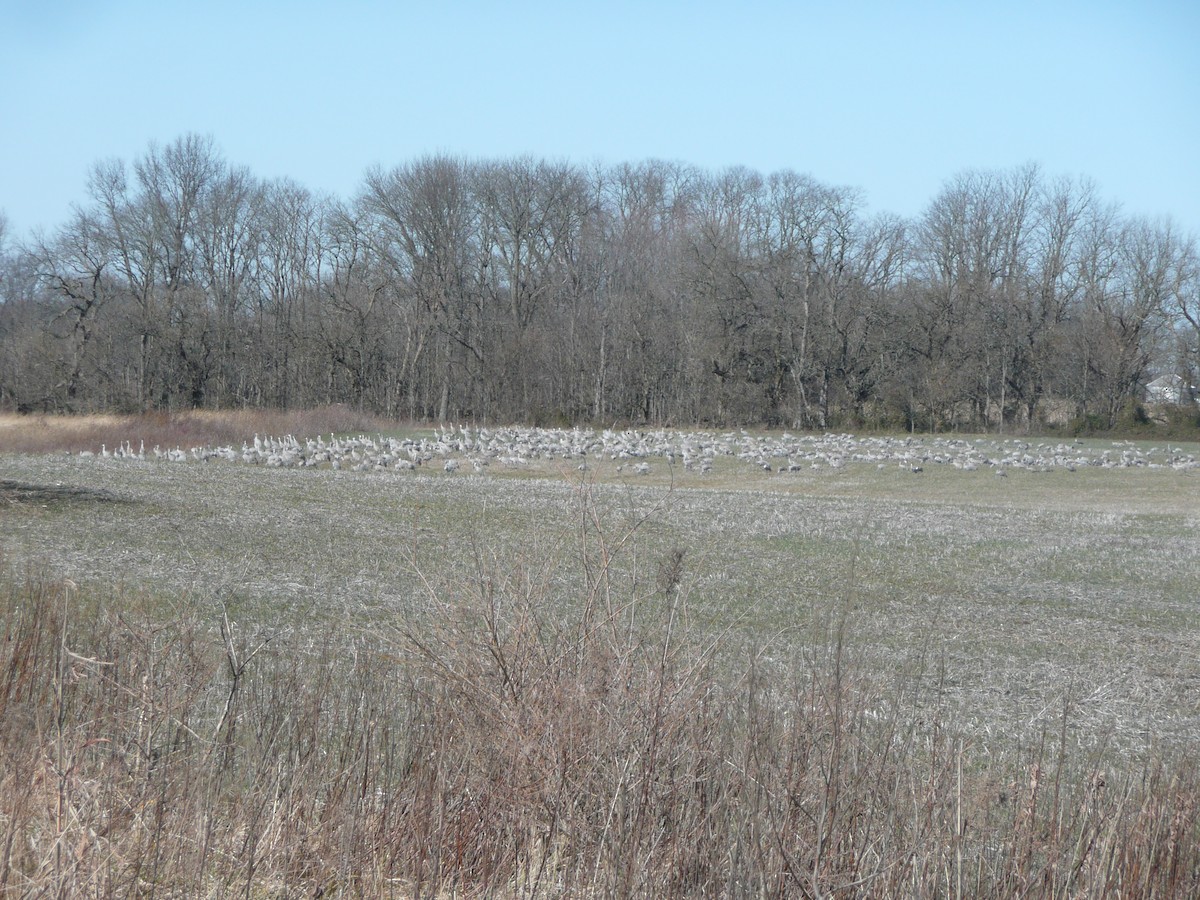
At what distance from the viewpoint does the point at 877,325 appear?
157ft

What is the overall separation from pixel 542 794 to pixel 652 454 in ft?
97.6

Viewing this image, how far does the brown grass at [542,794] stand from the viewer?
348 cm

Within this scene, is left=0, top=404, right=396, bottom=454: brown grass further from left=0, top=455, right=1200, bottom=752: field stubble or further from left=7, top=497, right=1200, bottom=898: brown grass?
left=7, top=497, right=1200, bottom=898: brown grass

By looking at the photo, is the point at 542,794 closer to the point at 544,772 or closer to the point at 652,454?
the point at 544,772

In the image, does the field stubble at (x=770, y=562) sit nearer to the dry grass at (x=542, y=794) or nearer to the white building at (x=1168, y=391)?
the dry grass at (x=542, y=794)

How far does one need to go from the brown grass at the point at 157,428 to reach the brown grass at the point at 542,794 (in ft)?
94.1

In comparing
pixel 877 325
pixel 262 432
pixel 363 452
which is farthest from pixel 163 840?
pixel 877 325

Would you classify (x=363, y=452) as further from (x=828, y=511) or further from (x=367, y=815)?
(x=367, y=815)


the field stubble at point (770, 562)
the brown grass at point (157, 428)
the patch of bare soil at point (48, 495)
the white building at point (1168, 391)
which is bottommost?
the field stubble at point (770, 562)

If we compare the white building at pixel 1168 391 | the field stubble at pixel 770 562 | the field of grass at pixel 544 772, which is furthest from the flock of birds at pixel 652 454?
the field of grass at pixel 544 772

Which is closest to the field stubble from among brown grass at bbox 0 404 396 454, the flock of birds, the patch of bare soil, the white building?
the patch of bare soil

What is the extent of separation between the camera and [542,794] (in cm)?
402

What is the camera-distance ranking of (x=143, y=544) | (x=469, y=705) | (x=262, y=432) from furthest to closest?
(x=262, y=432), (x=143, y=544), (x=469, y=705)

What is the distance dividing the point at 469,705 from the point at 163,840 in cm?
130
